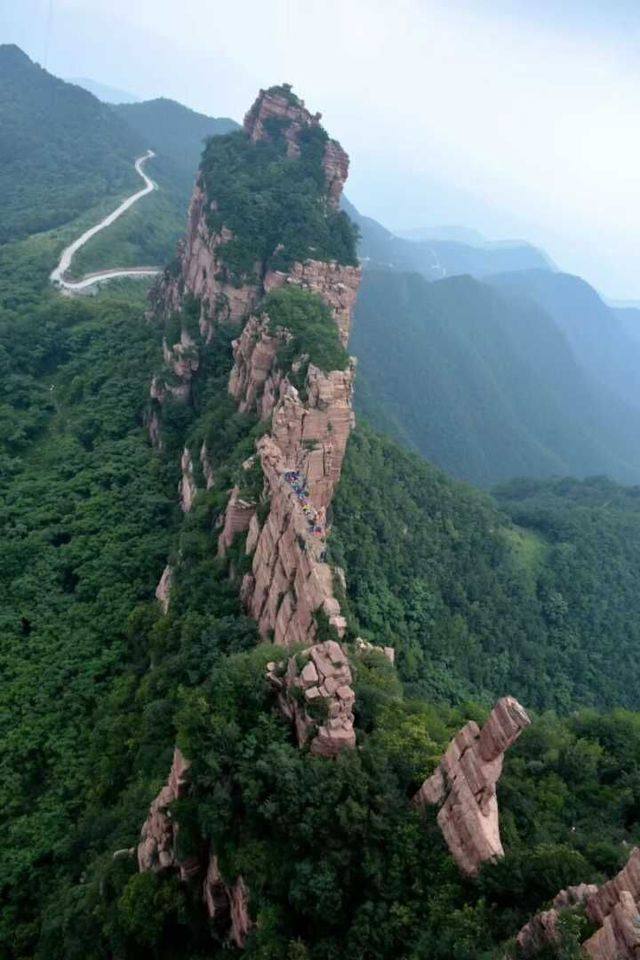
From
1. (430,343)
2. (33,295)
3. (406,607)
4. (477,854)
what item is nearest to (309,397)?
(406,607)

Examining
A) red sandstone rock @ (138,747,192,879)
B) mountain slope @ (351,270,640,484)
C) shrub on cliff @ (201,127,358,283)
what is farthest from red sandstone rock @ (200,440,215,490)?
mountain slope @ (351,270,640,484)

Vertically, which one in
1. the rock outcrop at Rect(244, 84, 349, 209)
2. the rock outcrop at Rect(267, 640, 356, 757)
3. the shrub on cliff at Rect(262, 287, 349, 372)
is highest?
the rock outcrop at Rect(244, 84, 349, 209)

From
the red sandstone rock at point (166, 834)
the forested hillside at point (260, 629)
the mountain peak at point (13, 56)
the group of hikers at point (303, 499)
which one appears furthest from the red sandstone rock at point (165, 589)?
the mountain peak at point (13, 56)

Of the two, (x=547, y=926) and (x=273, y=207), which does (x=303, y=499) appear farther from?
(x=273, y=207)

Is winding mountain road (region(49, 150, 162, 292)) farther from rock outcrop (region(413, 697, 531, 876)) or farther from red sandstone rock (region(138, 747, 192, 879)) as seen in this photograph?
rock outcrop (region(413, 697, 531, 876))

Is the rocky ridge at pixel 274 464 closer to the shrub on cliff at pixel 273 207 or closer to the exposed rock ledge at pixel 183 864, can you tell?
the exposed rock ledge at pixel 183 864

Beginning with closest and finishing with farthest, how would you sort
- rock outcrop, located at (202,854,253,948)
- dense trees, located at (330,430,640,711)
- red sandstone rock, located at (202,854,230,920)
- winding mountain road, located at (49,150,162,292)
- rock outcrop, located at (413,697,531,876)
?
1. rock outcrop, located at (413,697,531,876)
2. rock outcrop, located at (202,854,253,948)
3. red sandstone rock, located at (202,854,230,920)
4. dense trees, located at (330,430,640,711)
5. winding mountain road, located at (49,150,162,292)
